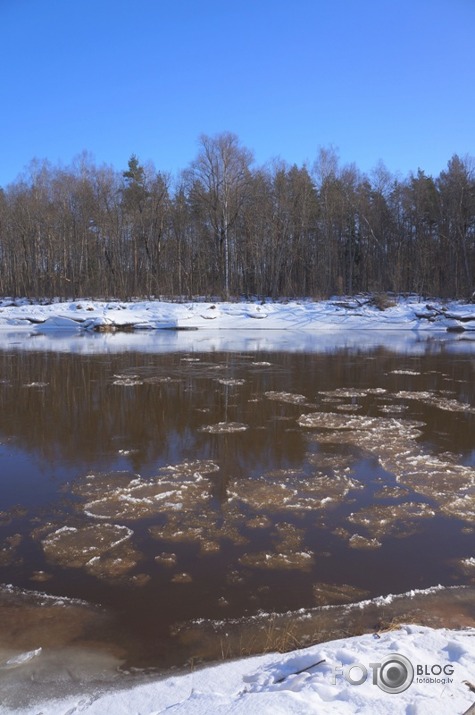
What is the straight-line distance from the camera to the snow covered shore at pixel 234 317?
35.7m

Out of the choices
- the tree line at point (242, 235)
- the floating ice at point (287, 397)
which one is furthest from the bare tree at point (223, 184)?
the floating ice at point (287, 397)

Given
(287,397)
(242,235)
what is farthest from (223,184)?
(287,397)

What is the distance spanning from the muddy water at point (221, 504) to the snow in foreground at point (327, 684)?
0.36 meters

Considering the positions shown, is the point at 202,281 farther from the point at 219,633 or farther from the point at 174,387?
the point at 219,633

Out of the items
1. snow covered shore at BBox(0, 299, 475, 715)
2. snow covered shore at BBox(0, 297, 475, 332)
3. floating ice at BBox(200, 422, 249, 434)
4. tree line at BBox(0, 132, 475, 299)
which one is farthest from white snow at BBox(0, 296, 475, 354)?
snow covered shore at BBox(0, 299, 475, 715)

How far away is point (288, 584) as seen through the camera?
167 inches

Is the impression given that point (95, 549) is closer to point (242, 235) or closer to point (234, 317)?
point (234, 317)

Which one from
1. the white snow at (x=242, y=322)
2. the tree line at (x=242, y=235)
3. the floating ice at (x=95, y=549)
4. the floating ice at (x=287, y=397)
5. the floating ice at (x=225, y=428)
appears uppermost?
the tree line at (x=242, y=235)

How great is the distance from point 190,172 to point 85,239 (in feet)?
42.5

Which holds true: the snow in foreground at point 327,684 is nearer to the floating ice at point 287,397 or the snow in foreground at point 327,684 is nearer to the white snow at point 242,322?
the floating ice at point 287,397

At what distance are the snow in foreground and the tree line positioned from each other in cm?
4483

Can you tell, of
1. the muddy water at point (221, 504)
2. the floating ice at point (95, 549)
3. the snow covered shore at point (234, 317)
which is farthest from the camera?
the snow covered shore at point (234, 317)

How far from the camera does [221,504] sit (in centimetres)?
590

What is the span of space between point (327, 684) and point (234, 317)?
34995mm
